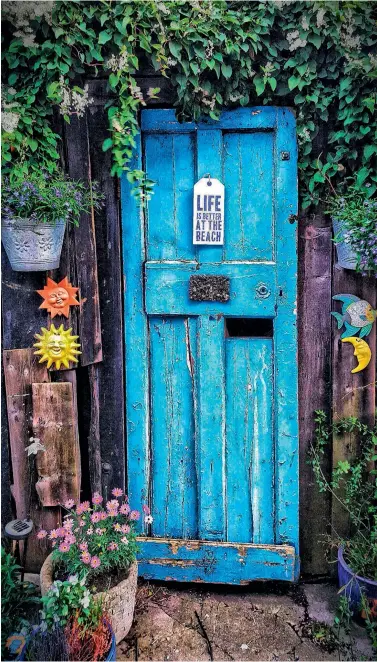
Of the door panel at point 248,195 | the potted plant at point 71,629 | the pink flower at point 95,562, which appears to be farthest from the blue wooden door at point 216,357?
the potted plant at point 71,629

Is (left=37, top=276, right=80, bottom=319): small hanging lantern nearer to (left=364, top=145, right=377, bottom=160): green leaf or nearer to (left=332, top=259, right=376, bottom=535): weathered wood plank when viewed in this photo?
(left=332, top=259, right=376, bottom=535): weathered wood plank

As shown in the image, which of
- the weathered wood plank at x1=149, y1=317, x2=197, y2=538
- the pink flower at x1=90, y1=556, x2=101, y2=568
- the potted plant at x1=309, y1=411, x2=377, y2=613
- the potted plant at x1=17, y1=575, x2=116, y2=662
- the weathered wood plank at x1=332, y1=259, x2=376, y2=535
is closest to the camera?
the potted plant at x1=17, y1=575, x2=116, y2=662

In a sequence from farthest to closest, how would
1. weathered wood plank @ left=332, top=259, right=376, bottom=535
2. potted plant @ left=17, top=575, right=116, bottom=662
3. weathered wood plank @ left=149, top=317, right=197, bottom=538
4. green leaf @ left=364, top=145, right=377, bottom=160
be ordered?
weathered wood plank @ left=149, top=317, right=197, bottom=538, weathered wood plank @ left=332, top=259, right=376, bottom=535, green leaf @ left=364, top=145, right=377, bottom=160, potted plant @ left=17, top=575, right=116, bottom=662

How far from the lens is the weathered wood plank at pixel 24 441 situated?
A: 3314mm

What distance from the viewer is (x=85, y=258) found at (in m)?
3.29

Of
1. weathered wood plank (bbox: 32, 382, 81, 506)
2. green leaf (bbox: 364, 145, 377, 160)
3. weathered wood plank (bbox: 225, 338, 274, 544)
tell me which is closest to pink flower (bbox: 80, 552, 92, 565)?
weathered wood plank (bbox: 32, 382, 81, 506)

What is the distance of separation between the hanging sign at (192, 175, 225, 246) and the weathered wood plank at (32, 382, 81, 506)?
3.70 feet

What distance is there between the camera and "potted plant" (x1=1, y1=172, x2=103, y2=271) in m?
2.91

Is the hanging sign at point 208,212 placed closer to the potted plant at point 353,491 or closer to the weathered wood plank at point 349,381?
the weathered wood plank at point 349,381

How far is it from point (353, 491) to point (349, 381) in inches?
24.4

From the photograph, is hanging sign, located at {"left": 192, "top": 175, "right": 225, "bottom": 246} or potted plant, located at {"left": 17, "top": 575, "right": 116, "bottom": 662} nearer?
potted plant, located at {"left": 17, "top": 575, "right": 116, "bottom": 662}

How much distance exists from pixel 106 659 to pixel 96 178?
8.00ft

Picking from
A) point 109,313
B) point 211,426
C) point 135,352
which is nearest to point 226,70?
point 109,313

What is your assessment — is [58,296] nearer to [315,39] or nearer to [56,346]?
[56,346]
